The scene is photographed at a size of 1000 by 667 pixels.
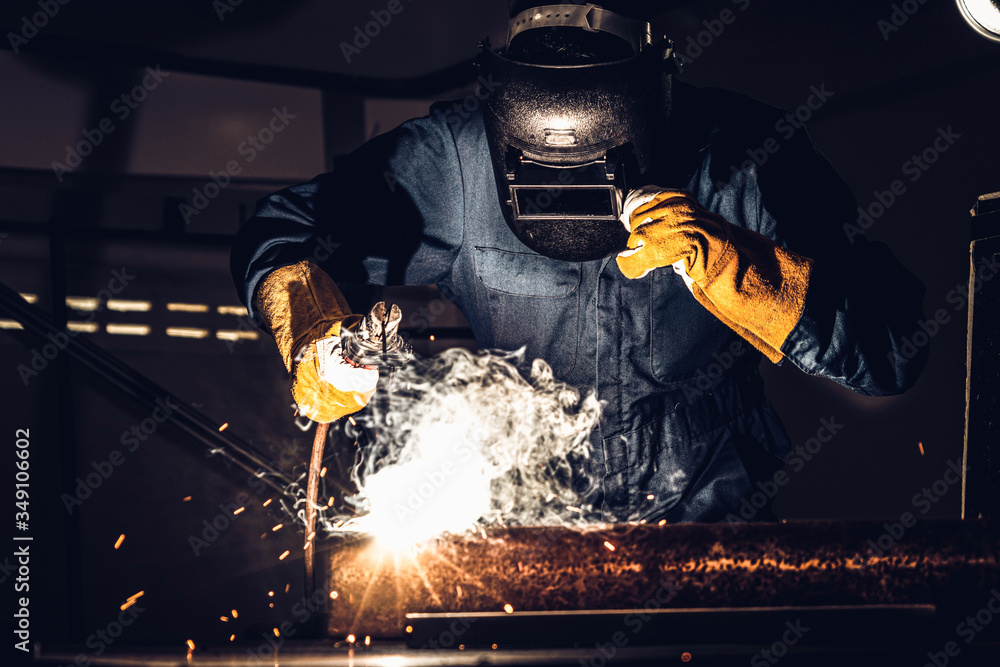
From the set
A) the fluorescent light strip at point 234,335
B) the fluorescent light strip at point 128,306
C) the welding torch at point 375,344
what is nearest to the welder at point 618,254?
the welding torch at point 375,344

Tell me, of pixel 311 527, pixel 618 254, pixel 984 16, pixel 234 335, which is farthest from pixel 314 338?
pixel 234 335

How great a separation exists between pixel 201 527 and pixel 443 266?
8.70 feet

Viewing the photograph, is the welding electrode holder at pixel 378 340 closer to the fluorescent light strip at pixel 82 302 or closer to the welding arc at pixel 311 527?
→ the welding arc at pixel 311 527

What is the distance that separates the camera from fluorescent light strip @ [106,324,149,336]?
3.74m

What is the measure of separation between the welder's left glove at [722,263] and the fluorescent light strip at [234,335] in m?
2.97

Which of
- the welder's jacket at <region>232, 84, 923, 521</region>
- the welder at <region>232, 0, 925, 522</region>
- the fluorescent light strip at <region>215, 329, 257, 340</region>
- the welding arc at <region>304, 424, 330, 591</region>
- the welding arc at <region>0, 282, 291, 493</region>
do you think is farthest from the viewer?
the fluorescent light strip at <region>215, 329, 257, 340</region>

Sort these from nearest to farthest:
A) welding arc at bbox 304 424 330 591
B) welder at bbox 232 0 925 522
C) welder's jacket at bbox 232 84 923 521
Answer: welding arc at bbox 304 424 330 591 < welder at bbox 232 0 925 522 < welder's jacket at bbox 232 84 923 521

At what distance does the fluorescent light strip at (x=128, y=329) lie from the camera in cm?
374

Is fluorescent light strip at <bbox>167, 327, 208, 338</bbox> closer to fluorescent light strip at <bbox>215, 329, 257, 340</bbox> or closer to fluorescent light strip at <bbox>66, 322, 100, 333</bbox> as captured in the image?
fluorescent light strip at <bbox>215, 329, 257, 340</bbox>

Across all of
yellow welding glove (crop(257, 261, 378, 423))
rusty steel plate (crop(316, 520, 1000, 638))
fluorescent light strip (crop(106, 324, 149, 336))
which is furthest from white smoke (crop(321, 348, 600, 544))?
fluorescent light strip (crop(106, 324, 149, 336))

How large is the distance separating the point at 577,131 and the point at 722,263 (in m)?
0.39

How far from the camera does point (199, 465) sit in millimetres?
3723

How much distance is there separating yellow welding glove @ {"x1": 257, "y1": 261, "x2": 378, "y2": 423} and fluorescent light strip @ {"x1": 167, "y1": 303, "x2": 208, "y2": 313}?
2.39 m

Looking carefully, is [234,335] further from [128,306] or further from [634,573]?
[634,573]
